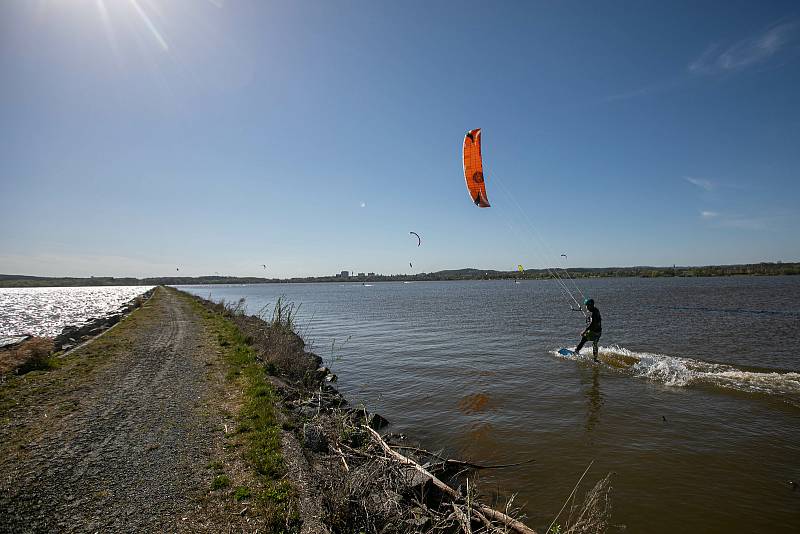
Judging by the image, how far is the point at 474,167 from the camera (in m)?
14.9

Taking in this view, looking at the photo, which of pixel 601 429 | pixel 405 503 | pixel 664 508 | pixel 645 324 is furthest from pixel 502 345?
pixel 405 503

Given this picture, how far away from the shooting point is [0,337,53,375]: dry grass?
12.0 metres

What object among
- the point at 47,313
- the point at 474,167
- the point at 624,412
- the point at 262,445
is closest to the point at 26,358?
the point at 262,445

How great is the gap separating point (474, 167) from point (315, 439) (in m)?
11.3

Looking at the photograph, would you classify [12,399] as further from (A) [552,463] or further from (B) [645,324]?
(B) [645,324]

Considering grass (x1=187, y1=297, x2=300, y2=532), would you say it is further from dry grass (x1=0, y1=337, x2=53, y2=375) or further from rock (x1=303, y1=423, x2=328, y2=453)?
dry grass (x1=0, y1=337, x2=53, y2=375)

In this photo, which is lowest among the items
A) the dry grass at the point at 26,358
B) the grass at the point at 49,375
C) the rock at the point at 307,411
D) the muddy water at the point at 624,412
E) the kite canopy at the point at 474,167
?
the muddy water at the point at 624,412

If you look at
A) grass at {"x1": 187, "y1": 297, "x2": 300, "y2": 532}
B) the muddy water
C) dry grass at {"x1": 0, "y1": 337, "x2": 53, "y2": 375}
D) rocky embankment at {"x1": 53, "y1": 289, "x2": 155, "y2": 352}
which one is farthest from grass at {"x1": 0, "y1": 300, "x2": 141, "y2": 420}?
the muddy water

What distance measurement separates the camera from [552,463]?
7.90 meters

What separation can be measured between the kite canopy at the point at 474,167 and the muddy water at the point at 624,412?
695 cm

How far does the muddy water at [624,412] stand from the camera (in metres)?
6.60

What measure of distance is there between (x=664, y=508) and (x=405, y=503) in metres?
4.42

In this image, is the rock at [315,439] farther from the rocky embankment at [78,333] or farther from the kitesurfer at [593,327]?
the rocky embankment at [78,333]

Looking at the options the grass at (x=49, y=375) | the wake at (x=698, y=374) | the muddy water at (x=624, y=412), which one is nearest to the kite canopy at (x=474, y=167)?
the muddy water at (x=624, y=412)
